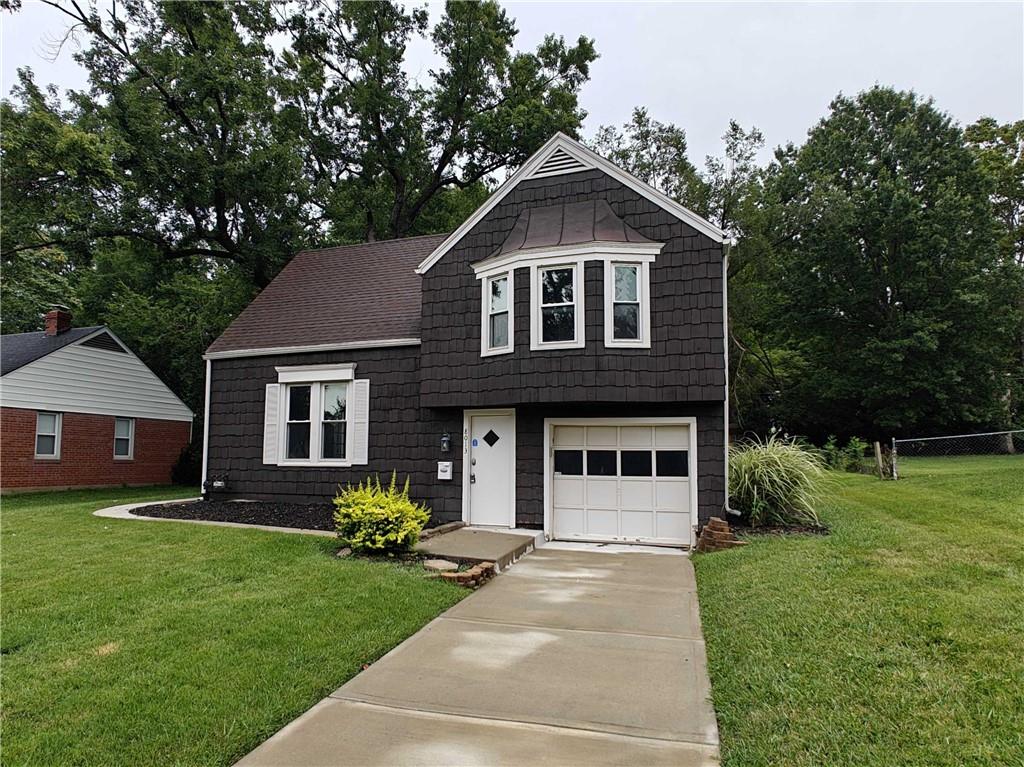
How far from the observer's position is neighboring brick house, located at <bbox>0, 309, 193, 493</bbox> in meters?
16.3

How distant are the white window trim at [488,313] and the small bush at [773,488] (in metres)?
4.32

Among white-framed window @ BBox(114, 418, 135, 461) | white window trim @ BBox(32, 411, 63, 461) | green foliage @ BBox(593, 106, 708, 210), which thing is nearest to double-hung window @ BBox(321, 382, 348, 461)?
white window trim @ BBox(32, 411, 63, 461)

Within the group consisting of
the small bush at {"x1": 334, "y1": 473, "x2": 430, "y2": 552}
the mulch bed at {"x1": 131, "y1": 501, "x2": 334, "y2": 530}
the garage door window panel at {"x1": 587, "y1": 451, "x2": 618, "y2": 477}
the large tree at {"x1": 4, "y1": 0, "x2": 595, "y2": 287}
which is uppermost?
the large tree at {"x1": 4, "y1": 0, "x2": 595, "y2": 287}

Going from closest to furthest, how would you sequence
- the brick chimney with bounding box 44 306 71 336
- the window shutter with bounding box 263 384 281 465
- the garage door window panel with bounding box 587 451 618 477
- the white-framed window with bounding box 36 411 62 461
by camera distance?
1. the garage door window panel with bounding box 587 451 618 477
2. the window shutter with bounding box 263 384 281 465
3. the white-framed window with bounding box 36 411 62 461
4. the brick chimney with bounding box 44 306 71 336

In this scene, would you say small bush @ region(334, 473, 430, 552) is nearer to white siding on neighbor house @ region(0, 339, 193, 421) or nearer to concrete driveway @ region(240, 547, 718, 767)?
concrete driveway @ region(240, 547, 718, 767)

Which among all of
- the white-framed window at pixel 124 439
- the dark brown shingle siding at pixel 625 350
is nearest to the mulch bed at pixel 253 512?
the dark brown shingle siding at pixel 625 350

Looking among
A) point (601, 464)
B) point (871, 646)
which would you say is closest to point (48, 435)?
point (601, 464)

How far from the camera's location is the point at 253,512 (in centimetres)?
1100

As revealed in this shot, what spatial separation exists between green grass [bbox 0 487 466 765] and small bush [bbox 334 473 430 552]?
35 centimetres

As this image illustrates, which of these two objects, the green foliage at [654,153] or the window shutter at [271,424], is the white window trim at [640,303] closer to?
the window shutter at [271,424]

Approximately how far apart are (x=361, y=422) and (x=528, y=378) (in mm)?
3679

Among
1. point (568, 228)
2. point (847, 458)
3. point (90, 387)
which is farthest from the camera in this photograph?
point (847, 458)

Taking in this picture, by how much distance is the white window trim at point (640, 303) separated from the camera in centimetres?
915

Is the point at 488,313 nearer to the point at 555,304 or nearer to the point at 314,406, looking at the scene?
the point at 555,304
